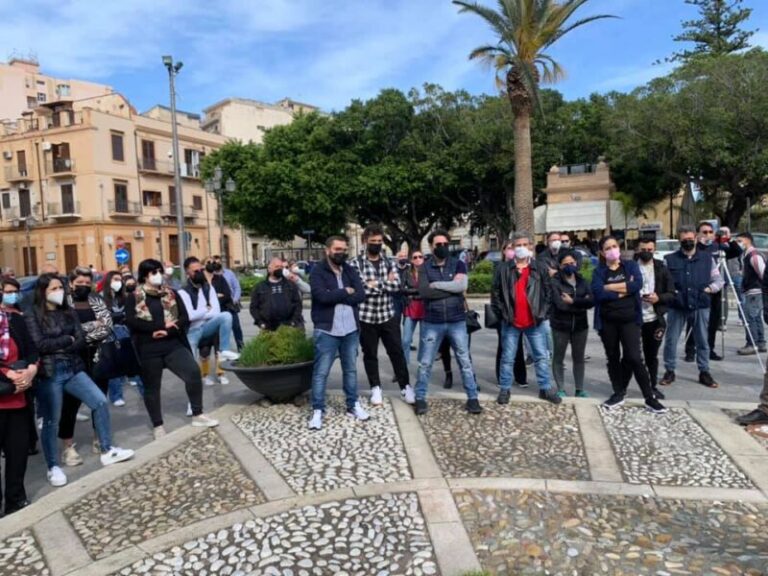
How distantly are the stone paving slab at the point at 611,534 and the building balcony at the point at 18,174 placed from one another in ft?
154

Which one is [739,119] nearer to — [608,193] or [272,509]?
[608,193]

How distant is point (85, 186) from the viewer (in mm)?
40906

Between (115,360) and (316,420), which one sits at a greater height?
(115,360)

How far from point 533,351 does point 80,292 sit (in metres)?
4.39

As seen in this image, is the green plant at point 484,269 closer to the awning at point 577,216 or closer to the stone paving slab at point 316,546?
the awning at point 577,216

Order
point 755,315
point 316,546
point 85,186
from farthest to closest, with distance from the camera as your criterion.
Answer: point 85,186, point 755,315, point 316,546

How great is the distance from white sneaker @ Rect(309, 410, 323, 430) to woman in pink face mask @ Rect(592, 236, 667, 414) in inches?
106

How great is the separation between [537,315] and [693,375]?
2748 mm

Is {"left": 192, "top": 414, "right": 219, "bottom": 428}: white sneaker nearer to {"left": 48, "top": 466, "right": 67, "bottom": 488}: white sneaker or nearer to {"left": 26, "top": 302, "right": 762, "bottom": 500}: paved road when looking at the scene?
{"left": 26, "top": 302, "right": 762, "bottom": 500}: paved road

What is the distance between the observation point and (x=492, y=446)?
495cm

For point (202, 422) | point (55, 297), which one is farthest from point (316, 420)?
point (55, 297)

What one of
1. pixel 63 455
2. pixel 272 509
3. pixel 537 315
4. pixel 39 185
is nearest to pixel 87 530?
pixel 272 509

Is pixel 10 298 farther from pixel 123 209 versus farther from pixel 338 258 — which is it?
pixel 123 209

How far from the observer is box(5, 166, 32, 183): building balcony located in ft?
139
